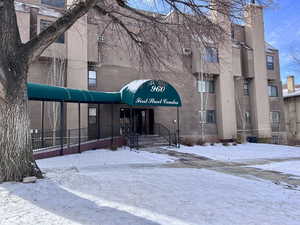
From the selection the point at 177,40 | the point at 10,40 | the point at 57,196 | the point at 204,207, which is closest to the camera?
the point at 204,207

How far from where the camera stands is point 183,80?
2228cm

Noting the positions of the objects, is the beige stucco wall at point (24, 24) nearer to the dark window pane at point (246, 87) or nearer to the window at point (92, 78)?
the window at point (92, 78)

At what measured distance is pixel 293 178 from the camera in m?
8.60

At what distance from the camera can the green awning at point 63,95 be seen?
40.3 feet

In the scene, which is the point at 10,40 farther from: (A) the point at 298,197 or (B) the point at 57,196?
(A) the point at 298,197

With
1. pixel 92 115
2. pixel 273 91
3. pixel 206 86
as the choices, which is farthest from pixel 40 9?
pixel 273 91

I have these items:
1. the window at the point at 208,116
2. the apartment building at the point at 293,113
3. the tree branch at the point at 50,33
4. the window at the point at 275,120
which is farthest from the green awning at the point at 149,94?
the apartment building at the point at 293,113

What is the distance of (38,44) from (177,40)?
5104mm

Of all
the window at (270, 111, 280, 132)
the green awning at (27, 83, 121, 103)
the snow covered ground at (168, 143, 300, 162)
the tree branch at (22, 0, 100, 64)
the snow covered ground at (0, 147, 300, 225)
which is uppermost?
the tree branch at (22, 0, 100, 64)

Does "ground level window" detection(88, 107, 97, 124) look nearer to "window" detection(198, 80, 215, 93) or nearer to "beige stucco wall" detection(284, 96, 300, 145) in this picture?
"window" detection(198, 80, 215, 93)

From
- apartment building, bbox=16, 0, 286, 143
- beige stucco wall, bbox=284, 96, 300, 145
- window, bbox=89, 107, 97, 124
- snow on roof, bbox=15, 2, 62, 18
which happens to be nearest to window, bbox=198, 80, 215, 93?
apartment building, bbox=16, 0, 286, 143

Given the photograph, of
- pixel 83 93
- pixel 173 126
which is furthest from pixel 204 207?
pixel 173 126

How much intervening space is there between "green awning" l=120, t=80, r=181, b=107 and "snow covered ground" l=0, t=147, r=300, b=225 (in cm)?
857

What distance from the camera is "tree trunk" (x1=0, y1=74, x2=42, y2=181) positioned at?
6129mm
